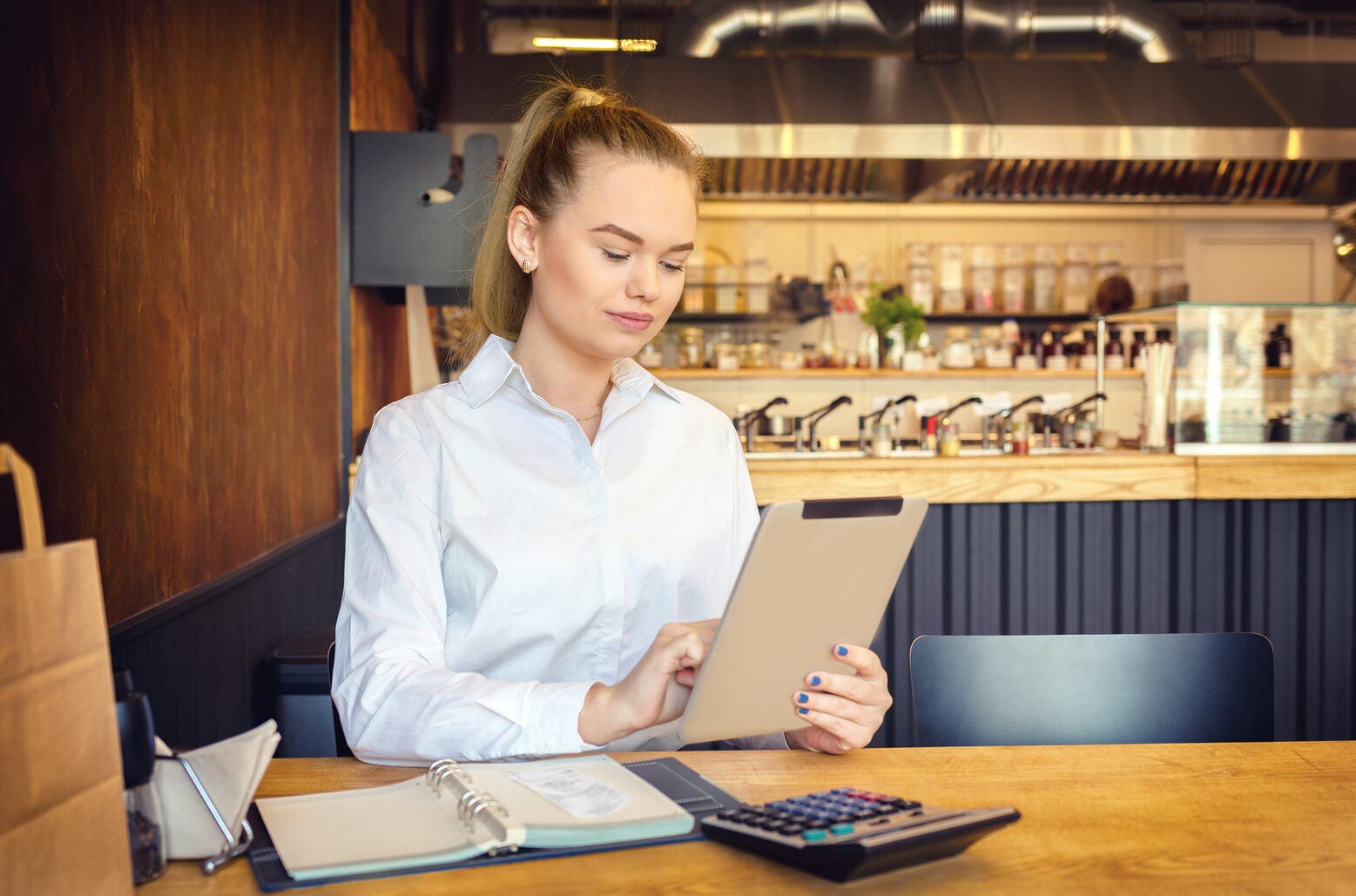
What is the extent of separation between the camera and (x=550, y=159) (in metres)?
1.30

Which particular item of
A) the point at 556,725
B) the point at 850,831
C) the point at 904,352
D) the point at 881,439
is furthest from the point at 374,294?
the point at 904,352

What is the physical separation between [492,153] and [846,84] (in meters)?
2.33

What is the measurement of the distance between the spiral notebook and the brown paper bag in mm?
149

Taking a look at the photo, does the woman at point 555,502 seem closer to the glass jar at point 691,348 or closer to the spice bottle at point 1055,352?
the glass jar at point 691,348

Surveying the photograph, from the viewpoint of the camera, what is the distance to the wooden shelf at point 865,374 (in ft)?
20.9

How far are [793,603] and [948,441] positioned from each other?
321cm

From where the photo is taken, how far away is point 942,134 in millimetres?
4988

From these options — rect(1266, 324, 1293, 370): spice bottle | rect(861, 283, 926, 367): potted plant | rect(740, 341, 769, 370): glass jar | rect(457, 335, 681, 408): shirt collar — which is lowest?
rect(457, 335, 681, 408): shirt collar

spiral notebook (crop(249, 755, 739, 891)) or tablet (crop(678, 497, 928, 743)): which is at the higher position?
tablet (crop(678, 497, 928, 743))

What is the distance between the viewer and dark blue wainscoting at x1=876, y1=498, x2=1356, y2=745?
3154 millimetres

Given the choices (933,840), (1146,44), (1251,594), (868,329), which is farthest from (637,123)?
(868,329)

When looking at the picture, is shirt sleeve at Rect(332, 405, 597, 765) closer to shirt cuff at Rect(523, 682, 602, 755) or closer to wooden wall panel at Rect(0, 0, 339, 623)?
shirt cuff at Rect(523, 682, 602, 755)

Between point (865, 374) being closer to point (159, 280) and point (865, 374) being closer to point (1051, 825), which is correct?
point (159, 280)

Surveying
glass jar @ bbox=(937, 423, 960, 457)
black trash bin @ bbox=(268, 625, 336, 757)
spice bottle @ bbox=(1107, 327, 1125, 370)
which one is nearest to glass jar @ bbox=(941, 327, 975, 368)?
spice bottle @ bbox=(1107, 327, 1125, 370)
